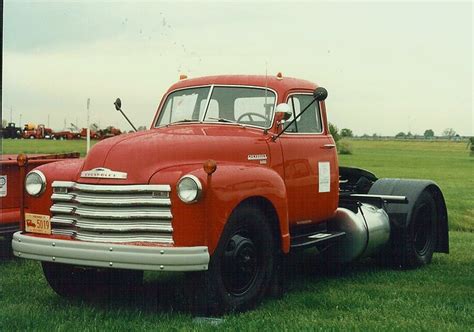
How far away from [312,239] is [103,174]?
2.41 m

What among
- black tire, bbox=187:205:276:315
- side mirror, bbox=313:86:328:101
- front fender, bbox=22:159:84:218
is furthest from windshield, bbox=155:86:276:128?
front fender, bbox=22:159:84:218

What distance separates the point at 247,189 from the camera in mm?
6141

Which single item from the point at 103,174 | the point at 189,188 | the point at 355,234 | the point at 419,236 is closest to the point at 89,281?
the point at 103,174

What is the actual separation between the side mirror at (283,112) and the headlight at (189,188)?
69.7 inches

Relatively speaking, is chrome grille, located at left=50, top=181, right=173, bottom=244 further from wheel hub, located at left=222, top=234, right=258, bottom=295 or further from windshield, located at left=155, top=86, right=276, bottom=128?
windshield, located at left=155, top=86, right=276, bottom=128

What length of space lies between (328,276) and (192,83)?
2603 mm

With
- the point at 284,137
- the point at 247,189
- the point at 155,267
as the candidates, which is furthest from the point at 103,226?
the point at 284,137

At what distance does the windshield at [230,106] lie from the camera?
7.43 metres

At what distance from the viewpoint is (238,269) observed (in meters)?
6.20

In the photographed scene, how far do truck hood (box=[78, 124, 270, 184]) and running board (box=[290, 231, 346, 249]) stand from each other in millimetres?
942

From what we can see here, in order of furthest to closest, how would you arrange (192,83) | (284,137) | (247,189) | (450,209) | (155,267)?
1. (450,209)
2. (192,83)
3. (284,137)
4. (247,189)
5. (155,267)

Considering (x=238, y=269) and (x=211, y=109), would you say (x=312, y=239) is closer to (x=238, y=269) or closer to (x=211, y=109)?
(x=238, y=269)

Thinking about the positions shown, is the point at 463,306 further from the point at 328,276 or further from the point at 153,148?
the point at 153,148

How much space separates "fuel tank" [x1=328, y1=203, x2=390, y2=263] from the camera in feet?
26.9
